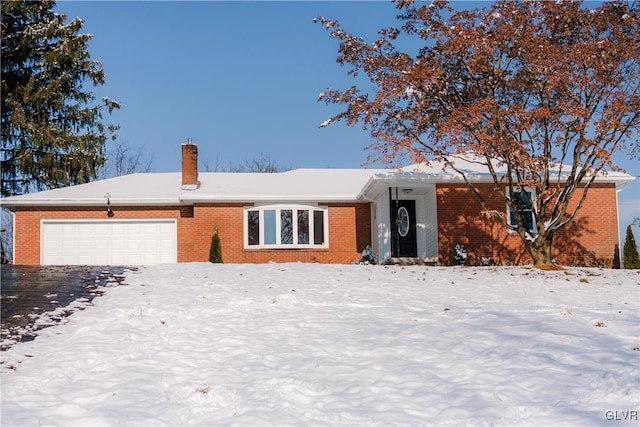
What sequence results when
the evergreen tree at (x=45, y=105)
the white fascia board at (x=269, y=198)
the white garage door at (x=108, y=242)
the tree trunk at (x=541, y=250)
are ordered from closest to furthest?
the tree trunk at (x=541, y=250), the white fascia board at (x=269, y=198), the white garage door at (x=108, y=242), the evergreen tree at (x=45, y=105)

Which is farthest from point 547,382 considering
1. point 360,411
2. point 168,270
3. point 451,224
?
point 451,224

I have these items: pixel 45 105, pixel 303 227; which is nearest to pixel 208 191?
pixel 303 227

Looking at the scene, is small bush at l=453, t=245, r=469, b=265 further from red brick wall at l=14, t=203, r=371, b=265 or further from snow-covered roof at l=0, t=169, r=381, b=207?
snow-covered roof at l=0, t=169, r=381, b=207

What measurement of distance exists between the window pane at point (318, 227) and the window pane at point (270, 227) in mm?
1337

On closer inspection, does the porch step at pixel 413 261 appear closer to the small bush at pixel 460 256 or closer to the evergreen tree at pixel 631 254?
the small bush at pixel 460 256

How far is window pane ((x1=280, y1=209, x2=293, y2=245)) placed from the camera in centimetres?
2122

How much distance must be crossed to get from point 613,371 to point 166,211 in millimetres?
16948

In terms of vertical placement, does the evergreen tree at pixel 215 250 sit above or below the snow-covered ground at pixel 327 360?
above

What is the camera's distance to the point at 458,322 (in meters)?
8.88

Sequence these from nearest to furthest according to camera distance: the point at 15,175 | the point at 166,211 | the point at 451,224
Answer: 1. the point at 451,224
2. the point at 166,211
3. the point at 15,175

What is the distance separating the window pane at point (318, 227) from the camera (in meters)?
21.5

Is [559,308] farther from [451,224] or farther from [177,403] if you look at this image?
[451,224]

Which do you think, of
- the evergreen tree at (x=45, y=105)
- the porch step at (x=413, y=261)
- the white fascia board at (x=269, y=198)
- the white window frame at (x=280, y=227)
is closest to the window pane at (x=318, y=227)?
the white window frame at (x=280, y=227)

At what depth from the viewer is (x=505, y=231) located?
19453mm
